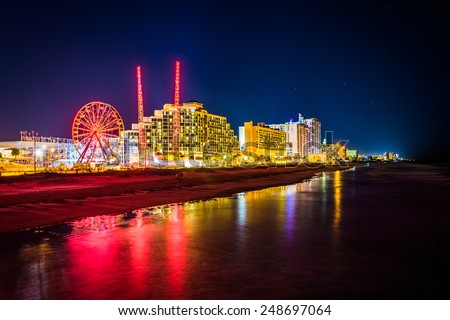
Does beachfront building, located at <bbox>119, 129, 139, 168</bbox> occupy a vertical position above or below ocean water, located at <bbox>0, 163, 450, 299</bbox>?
above

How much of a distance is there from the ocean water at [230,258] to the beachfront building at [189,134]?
119233 mm

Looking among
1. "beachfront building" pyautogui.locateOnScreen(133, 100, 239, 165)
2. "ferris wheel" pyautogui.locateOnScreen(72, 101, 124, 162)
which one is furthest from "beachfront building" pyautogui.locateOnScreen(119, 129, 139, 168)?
"ferris wheel" pyautogui.locateOnScreen(72, 101, 124, 162)

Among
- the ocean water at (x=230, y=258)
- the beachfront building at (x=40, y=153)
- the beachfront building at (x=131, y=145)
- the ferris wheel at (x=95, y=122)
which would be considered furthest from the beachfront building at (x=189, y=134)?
the ocean water at (x=230, y=258)

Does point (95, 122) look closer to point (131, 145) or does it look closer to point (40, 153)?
point (40, 153)

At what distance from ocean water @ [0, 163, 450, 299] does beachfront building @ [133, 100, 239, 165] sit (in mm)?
119233

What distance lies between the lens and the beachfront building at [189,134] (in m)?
150

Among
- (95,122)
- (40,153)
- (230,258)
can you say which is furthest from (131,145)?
(230,258)

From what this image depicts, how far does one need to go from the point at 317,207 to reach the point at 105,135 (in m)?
48.2

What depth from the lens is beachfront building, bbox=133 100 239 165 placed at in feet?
490

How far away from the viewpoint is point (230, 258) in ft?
35.3

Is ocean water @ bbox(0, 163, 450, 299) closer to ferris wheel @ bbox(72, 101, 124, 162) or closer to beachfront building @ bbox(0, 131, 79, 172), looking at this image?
ferris wheel @ bbox(72, 101, 124, 162)

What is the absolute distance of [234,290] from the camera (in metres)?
8.09
